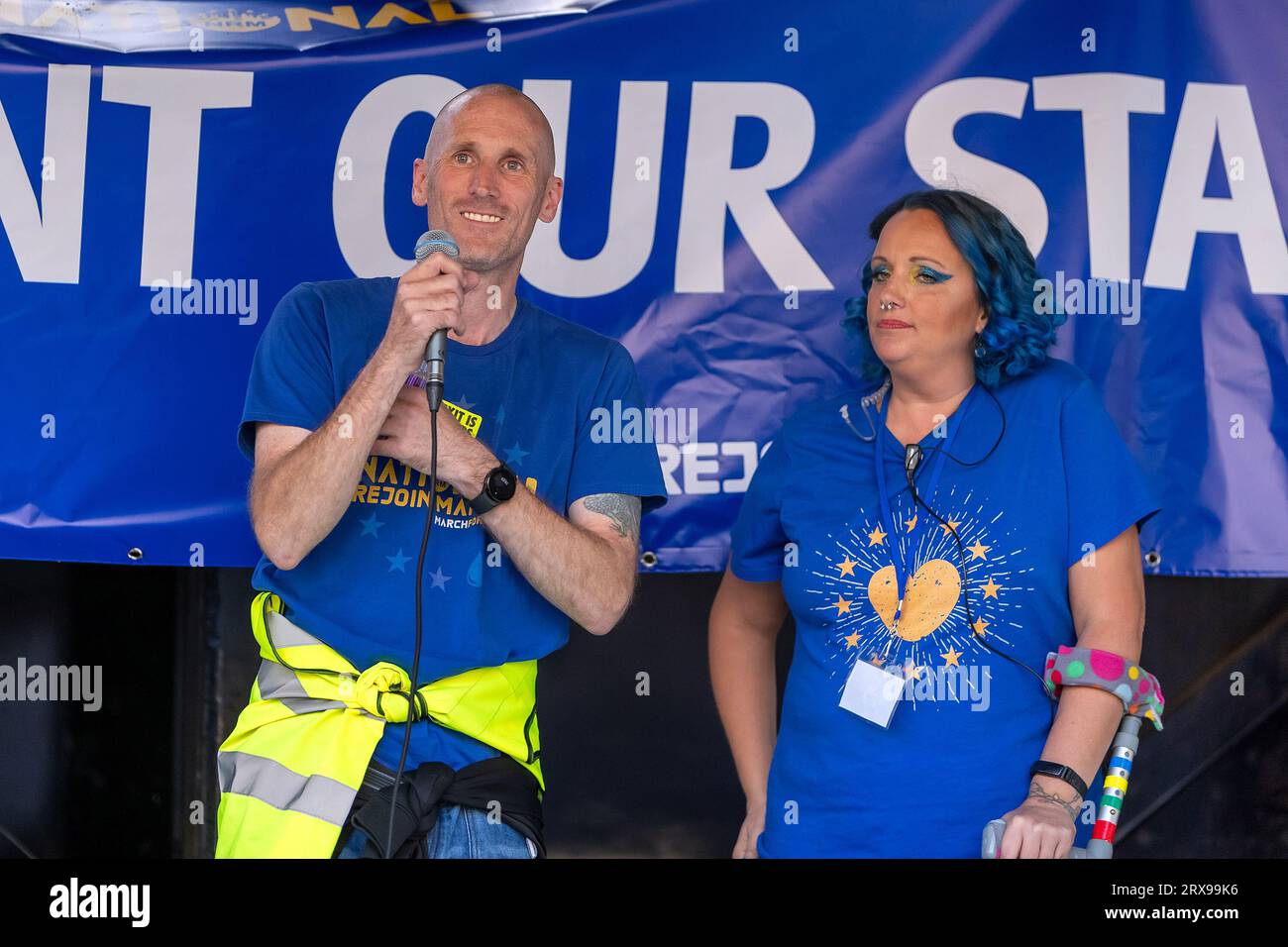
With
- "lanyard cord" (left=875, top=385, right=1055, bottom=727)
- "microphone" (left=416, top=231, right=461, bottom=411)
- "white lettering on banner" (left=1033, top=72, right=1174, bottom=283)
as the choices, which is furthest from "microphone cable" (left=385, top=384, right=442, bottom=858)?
"white lettering on banner" (left=1033, top=72, right=1174, bottom=283)

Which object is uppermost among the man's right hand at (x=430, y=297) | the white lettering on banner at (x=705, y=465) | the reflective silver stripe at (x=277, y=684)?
the man's right hand at (x=430, y=297)

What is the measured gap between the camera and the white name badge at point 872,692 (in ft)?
8.59

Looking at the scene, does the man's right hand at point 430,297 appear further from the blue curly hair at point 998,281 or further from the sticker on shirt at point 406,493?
the blue curly hair at point 998,281

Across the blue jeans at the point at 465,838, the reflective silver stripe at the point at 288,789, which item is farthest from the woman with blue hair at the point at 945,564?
the reflective silver stripe at the point at 288,789

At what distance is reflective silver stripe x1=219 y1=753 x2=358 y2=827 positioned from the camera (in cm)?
243

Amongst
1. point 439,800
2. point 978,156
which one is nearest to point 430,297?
point 439,800

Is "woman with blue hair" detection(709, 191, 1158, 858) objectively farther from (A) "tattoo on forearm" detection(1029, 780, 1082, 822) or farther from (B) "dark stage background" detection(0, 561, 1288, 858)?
(B) "dark stage background" detection(0, 561, 1288, 858)

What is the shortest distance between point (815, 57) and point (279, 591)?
165 cm

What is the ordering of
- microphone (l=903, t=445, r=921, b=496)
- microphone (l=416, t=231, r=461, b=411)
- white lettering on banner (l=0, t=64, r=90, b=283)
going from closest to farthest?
microphone (l=416, t=231, r=461, b=411) < microphone (l=903, t=445, r=921, b=496) < white lettering on banner (l=0, t=64, r=90, b=283)

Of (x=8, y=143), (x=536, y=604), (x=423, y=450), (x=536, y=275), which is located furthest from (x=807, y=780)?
(x=8, y=143)

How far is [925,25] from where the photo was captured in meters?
3.27

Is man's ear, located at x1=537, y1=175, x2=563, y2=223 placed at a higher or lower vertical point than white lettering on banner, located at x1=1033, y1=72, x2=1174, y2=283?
lower

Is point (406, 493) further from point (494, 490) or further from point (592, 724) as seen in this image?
point (592, 724)
